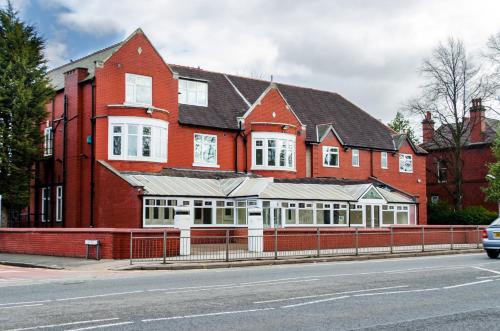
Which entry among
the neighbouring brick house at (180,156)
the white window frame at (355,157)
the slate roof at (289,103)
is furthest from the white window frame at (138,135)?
the white window frame at (355,157)

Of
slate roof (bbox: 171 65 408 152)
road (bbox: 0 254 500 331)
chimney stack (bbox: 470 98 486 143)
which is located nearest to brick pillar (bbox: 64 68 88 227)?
slate roof (bbox: 171 65 408 152)

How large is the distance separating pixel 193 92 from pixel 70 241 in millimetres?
16523

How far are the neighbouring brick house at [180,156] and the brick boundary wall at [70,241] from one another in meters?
5.09

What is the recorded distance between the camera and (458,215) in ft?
157

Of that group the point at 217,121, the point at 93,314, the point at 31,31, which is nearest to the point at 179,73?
the point at 217,121

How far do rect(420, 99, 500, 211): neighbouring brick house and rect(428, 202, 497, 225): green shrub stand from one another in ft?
13.5

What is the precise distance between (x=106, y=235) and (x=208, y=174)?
1405 cm

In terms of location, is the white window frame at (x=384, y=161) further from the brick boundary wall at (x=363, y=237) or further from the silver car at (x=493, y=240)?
the silver car at (x=493, y=240)

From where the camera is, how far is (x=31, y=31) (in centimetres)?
3425

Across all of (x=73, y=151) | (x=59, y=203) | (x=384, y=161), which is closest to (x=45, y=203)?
(x=59, y=203)

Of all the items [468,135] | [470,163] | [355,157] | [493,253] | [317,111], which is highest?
[317,111]

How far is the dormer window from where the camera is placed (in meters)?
38.4

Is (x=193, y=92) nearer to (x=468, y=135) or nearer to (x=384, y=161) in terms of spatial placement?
(x=384, y=161)

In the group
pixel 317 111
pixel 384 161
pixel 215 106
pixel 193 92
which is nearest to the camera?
pixel 193 92
